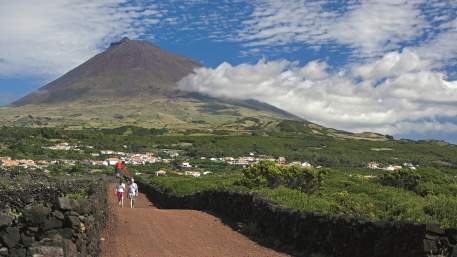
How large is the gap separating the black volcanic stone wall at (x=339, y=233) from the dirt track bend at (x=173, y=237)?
80 cm

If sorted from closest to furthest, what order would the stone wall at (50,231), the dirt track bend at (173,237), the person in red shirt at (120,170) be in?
the stone wall at (50,231), the dirt track bend at (173,237), the person in red shirt at (120,170)

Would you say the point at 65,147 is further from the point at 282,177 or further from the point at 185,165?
the point at 282,177

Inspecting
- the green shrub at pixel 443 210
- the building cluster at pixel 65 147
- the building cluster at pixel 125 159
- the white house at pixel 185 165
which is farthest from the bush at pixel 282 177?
the building cluster at pixel 65 147

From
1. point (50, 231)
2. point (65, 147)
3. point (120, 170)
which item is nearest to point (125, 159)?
point (65, 147)

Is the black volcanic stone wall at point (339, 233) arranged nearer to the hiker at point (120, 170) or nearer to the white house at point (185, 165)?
the hiker at point (120, 170)

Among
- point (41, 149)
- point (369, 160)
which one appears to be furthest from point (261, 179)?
point (369, 160)

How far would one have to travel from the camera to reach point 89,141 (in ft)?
487

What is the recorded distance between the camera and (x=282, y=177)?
3516 centimetres

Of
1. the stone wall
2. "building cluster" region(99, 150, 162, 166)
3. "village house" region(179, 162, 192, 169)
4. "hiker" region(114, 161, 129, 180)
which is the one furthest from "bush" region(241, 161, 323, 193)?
"village house" region(179, 162, 192, 169)

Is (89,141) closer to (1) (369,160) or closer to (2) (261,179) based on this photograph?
(1) (369,160)

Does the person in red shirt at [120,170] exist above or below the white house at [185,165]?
above

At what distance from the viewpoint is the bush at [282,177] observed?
110 ft

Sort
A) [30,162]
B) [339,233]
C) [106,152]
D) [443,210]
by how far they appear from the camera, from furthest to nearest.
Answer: [106,152], [30,162], [443,210], [339,233]

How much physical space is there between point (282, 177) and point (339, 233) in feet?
68.3
